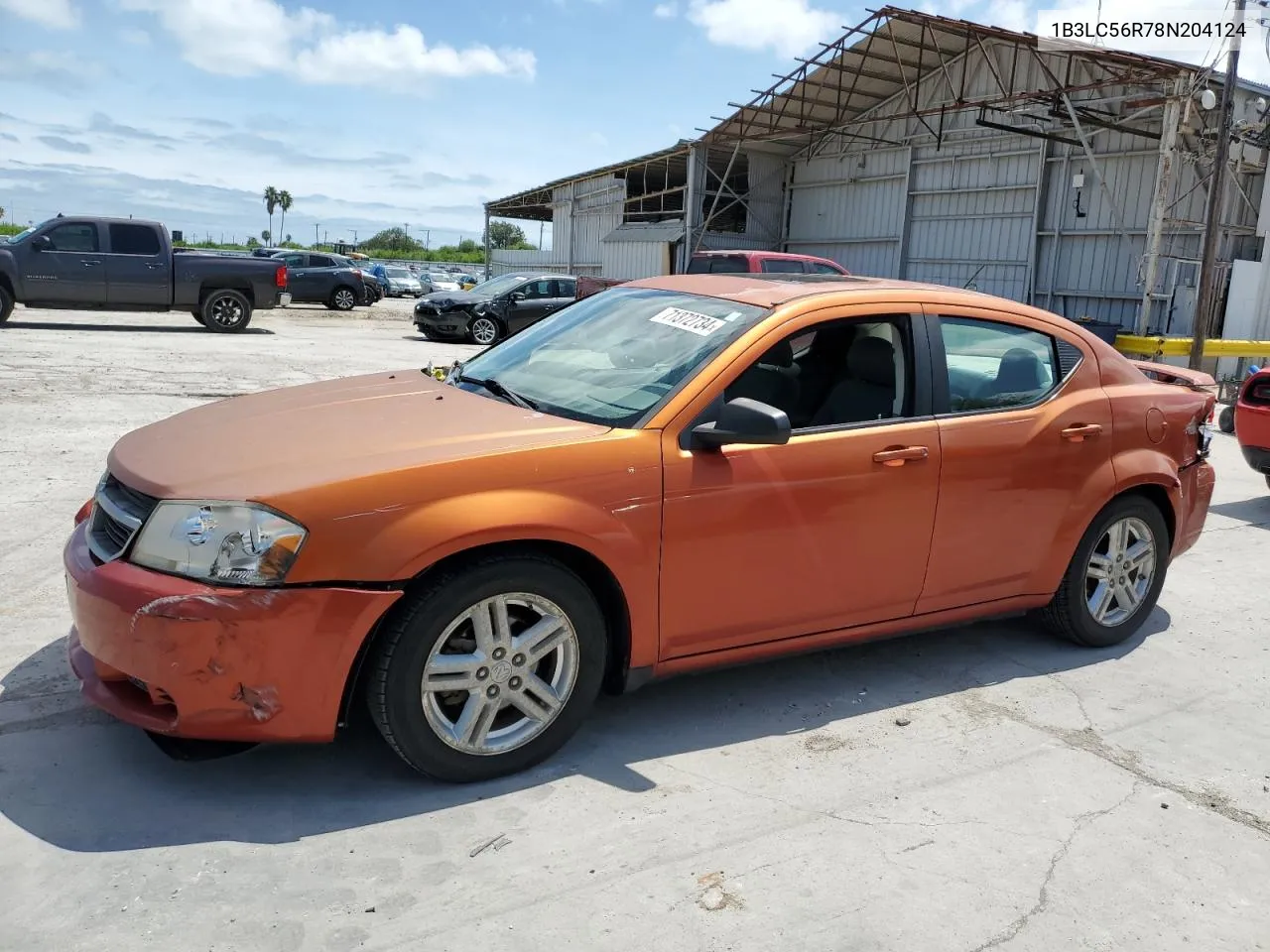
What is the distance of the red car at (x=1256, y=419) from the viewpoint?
7348 millimetres

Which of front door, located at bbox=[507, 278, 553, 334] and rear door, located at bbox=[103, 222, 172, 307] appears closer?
rear door, located at bbox=[103, 222, 172, 307]

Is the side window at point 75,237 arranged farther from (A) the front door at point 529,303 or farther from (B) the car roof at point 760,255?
(B) the car roof at point 760,255

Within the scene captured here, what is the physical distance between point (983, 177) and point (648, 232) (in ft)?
35.3

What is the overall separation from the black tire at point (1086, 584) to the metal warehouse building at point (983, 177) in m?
13.4

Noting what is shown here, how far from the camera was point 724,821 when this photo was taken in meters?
3.12

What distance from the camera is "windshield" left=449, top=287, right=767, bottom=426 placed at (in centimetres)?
363

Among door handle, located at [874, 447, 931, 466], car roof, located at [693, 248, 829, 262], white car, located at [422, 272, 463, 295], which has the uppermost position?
car roof, located at [693, 248, 829, 262]

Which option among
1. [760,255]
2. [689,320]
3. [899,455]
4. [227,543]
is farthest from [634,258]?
[227,543]

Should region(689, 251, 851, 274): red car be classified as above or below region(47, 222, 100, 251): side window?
above

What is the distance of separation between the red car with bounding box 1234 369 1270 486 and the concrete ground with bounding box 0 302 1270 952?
3.29 m

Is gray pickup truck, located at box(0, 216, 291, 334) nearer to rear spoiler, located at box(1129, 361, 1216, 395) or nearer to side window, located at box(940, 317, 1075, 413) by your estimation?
rear spoiler, located at box(1129, 361, 1216, 395)

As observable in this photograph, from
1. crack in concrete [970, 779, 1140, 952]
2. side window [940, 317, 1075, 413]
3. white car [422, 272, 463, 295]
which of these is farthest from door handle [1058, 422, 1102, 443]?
white car [422, 272, 463, 295]

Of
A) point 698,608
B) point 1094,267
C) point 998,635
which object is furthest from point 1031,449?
point 1094,267

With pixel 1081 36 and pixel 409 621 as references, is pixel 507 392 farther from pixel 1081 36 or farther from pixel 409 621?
pixel 1081 36
